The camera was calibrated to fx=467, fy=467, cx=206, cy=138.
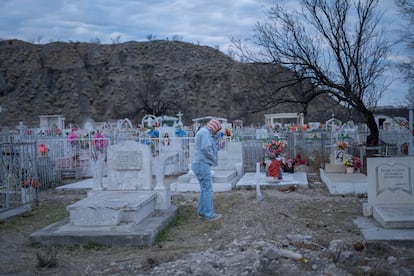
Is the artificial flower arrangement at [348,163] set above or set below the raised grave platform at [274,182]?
above

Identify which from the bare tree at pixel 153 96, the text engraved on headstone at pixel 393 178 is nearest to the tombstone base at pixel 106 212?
the text engraved on headstone at pixel 393 178

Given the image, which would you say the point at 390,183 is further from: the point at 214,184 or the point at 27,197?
the point at 27,197

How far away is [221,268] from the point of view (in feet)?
17.1

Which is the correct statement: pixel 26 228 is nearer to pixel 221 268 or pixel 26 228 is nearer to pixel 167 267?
pixel 167 267

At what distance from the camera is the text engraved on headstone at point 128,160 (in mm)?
8914

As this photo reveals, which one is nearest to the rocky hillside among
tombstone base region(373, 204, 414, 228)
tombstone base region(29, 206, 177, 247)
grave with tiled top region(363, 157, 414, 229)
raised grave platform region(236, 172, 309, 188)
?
raised grave platform region(236, 172, 309, 188)

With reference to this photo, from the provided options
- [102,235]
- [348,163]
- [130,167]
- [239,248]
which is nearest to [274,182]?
[348,163]

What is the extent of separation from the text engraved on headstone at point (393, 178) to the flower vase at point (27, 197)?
7139mm

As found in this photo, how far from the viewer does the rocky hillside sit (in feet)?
165

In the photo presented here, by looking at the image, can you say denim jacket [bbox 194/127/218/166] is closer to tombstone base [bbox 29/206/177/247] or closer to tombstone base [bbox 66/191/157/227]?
tombstone base [bbox 66/191/157/227]

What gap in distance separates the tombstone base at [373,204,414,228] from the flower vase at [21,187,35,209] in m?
7.09

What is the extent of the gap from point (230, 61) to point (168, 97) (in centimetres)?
1191

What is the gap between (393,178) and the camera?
796cm

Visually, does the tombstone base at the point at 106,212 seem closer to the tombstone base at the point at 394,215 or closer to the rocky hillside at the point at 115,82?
the tombstone base at the point at 394,215
